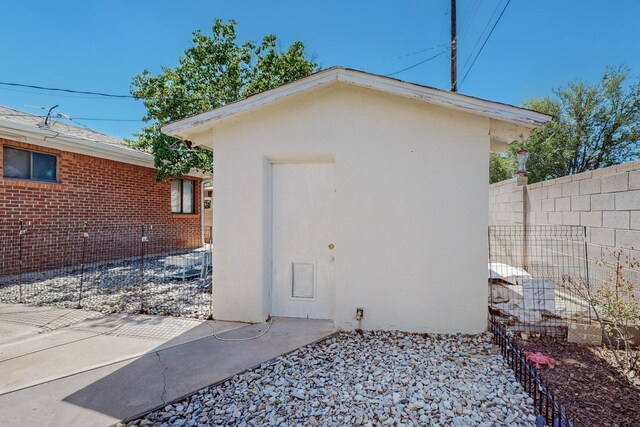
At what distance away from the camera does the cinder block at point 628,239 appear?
3736mm

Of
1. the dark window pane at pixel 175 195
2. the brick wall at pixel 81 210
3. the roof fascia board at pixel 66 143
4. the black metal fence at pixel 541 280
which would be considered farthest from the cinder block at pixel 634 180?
the dark window pane at pixel 175 195

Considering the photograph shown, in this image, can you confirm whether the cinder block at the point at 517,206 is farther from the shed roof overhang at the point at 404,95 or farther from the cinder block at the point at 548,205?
the shed roof overhang at the point at 404,95

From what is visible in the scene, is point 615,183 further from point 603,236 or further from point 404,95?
point 404,95

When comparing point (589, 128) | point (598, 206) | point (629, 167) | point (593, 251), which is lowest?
point (593, 251)

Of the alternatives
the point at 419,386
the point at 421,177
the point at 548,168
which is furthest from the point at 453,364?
the point at 548,168

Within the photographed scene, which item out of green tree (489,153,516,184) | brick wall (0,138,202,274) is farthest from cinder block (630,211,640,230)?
green tree (489,153,516,184)

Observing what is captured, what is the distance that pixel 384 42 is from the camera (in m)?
9.88

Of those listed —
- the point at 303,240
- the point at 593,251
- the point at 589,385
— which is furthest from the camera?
the point at 593,251

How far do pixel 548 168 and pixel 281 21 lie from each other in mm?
16566

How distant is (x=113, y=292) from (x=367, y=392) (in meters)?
5.56

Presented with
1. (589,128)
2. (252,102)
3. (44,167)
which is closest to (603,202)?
(252,102)

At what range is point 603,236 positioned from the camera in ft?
14.3

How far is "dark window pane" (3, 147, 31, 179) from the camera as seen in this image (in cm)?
684

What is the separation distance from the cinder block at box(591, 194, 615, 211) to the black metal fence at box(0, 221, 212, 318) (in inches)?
245
